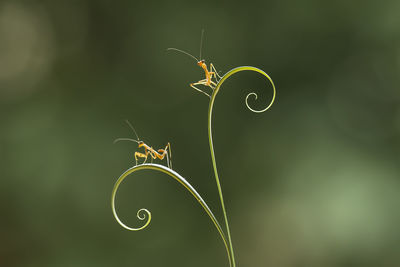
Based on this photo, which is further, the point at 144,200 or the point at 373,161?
the point at 144,200

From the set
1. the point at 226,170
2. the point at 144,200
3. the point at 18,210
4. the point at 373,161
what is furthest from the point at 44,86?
the point at 373,161

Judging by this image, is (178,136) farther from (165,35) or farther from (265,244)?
(265,244)

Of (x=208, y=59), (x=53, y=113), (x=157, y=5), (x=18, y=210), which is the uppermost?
(x=157, y=5)

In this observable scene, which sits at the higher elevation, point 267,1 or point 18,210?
point 267,1

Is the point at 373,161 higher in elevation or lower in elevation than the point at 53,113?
higher

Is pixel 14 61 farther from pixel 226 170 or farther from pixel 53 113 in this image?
pixel 226 170

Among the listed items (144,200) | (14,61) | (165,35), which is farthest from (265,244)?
(14,61)
